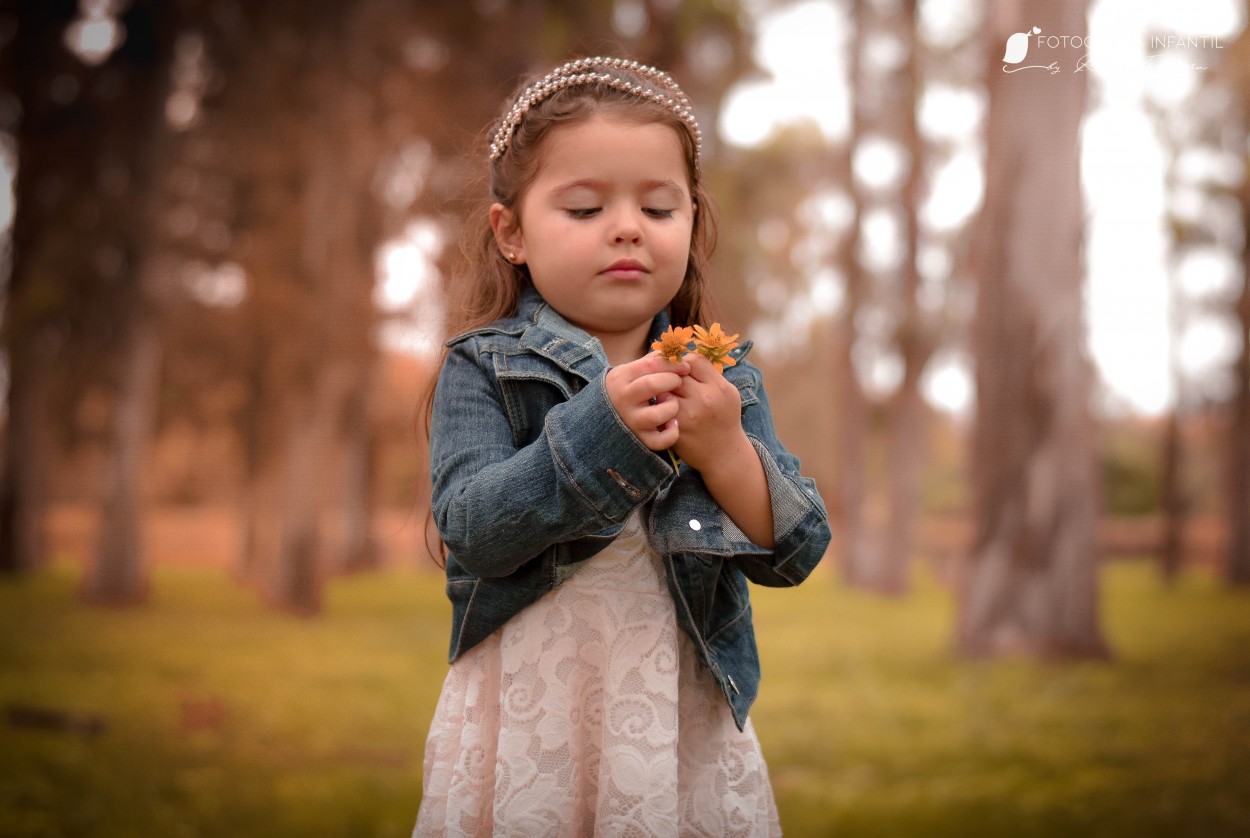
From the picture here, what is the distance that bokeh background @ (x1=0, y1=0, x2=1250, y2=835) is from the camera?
446 cm

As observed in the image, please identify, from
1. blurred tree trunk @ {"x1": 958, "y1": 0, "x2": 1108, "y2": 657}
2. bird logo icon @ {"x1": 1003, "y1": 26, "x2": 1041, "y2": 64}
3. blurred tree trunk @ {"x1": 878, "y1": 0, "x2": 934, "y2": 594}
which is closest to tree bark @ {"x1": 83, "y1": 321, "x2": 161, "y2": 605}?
blurred tree trunk @ {"x1": 958, "y1": 0, "x2": 1108, "y2": 657}

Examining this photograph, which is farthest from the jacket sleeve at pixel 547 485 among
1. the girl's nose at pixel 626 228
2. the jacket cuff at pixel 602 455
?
the girl's nose at pixel 626 228

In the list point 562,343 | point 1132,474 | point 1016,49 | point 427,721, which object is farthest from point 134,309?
point 1132,474

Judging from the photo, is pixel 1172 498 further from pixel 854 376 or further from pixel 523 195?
pixel 523 195

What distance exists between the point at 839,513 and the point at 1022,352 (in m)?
9.37

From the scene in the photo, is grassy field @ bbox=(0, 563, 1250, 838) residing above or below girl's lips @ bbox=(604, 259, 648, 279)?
below

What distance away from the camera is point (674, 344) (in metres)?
1.31

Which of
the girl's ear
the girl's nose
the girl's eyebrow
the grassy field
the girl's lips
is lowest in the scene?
the grassy field

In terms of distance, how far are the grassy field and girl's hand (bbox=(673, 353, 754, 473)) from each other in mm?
2810

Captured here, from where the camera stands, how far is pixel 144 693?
19.2 ft

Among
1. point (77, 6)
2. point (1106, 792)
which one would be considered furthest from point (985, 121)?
point (77, 6)

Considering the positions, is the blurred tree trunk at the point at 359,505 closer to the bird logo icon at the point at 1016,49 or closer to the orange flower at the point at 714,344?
the bird logo icon at the point at 1016,49

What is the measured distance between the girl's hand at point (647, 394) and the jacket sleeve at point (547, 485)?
0.01 metres

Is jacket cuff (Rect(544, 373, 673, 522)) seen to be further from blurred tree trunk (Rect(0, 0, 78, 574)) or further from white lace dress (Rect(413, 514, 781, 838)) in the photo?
blurred tree trunk (Rect(0, 0, 78, 574))
